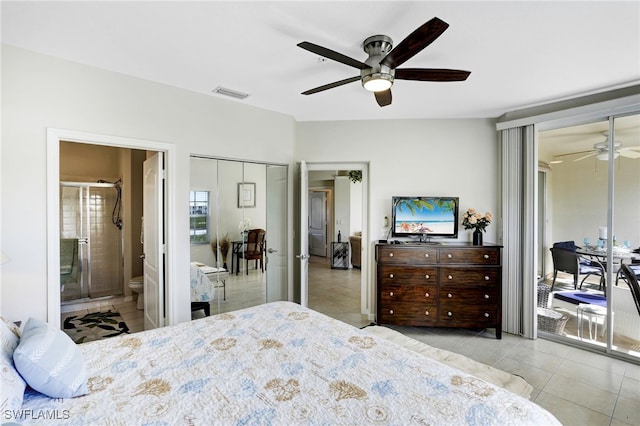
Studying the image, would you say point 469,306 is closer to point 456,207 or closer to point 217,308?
point 456,207

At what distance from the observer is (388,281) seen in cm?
366

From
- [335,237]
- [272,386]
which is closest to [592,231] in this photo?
[272,386]

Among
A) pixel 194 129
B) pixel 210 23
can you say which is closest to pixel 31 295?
pixel 194 129

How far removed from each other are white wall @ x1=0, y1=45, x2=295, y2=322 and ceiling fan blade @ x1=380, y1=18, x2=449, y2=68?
2128mm

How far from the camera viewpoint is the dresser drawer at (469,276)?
3.55 m

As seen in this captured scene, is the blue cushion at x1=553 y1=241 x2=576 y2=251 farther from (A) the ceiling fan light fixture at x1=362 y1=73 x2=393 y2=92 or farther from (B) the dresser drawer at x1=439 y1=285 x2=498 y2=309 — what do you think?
(A) the ceiling fan light fixture at x1=362 y1=73 x2=393 y2=92

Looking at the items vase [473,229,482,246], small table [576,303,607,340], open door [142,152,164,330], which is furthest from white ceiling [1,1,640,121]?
small table [576,303,607,340]

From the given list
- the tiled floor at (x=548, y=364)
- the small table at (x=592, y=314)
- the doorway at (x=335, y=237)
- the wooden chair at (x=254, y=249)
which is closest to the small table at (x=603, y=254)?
the small table at (x=592, y=314)

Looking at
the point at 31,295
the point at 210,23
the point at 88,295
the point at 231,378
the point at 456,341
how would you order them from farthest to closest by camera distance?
the point at 88,295 < the point at 456,341 < the point at 31,295 < the point at 210,23 < the point at 231,378

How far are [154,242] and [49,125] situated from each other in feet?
4.38

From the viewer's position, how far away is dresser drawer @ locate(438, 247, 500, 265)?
355cm

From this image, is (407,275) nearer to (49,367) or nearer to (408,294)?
(408,294)

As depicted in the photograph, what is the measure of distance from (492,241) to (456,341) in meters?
1.35

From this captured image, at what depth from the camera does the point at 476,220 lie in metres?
3.73
